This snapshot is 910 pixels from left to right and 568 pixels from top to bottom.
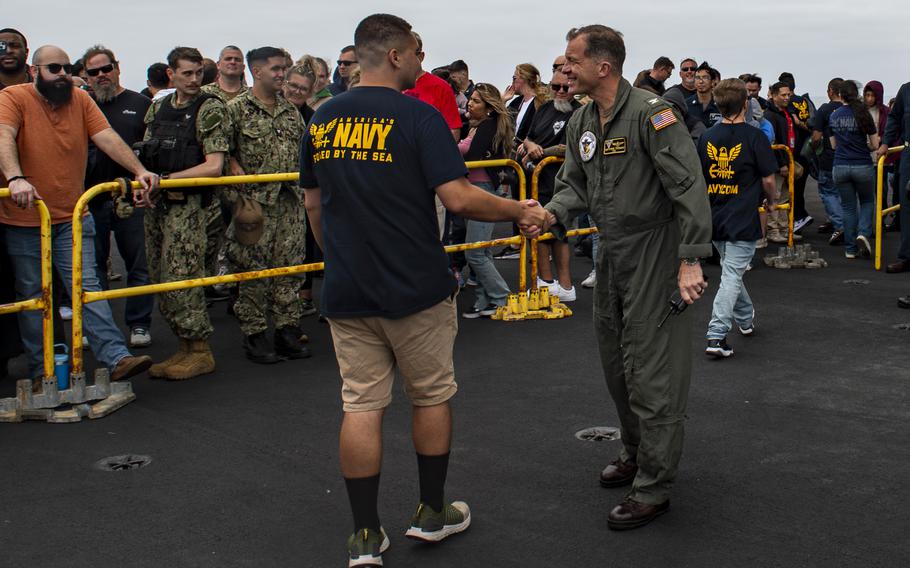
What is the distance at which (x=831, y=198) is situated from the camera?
12.8 m

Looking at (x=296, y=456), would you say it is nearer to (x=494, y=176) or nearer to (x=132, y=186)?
(x=132, y=186)

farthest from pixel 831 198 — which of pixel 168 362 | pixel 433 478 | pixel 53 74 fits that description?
pixel 433 478

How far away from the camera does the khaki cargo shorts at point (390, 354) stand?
3.81 metres

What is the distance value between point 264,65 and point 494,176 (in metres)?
2.54

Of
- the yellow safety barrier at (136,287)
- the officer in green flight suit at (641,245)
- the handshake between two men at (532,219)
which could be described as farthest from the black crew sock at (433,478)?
the yellow safety barrier at (136,287)

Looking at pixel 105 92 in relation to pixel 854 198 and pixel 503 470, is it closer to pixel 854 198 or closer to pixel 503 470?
pixel 503 470

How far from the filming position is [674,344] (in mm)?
4191

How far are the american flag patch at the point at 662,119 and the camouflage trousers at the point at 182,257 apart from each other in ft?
11.6

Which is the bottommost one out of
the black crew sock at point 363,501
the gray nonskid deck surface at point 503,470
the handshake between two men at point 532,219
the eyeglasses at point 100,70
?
the gray nonskid deck surface at point 503,470

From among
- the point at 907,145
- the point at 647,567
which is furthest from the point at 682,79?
the point at 647,567

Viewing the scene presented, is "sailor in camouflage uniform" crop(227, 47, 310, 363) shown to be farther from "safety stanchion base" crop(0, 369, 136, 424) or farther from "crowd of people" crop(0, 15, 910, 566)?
"safety stanchion base" crop(0, 369, 136, 424)

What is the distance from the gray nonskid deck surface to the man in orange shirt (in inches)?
32.9

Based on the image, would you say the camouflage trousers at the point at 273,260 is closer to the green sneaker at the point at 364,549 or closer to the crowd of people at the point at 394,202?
Result: the crowd of people at the point at 394,202

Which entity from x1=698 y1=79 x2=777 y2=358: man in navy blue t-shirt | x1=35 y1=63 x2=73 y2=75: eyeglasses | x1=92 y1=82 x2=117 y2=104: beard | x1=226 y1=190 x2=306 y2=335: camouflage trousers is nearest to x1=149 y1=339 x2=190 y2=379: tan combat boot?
x1=226 y1=190 x2=306 y2=335: camouflage trousers
